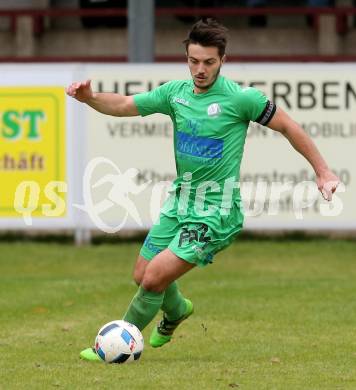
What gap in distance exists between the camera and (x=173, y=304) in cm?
932

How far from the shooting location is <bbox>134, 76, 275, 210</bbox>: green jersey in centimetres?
881

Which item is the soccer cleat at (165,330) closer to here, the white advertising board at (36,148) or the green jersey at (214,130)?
the green jersey at (214,130)

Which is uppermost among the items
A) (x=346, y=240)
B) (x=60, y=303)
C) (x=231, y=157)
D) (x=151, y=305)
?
(x=231, y=157)

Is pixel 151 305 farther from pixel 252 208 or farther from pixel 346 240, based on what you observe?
pixel 346 240

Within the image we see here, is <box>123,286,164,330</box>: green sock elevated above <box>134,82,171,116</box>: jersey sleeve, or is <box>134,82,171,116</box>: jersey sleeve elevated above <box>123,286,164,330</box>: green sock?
<box>134,82,171,116</box>: jersey sleeve

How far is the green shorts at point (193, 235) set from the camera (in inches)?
344

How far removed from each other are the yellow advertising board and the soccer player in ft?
24.0

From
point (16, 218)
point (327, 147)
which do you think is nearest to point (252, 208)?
point (327, 147)

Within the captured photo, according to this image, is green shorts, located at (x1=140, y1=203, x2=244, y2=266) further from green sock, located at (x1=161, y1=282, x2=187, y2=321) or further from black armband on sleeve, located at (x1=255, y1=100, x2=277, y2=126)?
black armband on sleeve, located at (x1=255, y1=100, x2=277, y2=126)

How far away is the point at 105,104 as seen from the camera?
29.9 ft

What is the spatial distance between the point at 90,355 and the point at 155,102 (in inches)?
67.9

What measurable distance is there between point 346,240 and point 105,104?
8.65m

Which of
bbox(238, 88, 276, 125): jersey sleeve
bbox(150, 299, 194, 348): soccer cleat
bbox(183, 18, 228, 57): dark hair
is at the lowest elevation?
bbox(150, 299, 194, 348): soccer cleat

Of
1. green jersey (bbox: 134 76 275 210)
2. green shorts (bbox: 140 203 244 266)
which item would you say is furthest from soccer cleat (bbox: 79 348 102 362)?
green jersey (bbox: 134 76 275 210)
